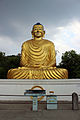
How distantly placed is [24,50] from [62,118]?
5.13m

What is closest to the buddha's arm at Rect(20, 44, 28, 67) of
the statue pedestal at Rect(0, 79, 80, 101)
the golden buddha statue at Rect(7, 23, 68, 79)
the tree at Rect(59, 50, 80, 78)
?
the golden buddha statue at Rect(7, 23, 68, 79)

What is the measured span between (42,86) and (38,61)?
1856 mm

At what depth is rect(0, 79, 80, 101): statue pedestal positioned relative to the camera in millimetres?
Result: 5809

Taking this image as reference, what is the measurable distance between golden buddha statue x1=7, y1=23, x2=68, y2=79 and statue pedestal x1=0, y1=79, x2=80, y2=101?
441 mm

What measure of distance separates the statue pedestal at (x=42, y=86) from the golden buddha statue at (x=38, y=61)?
0.44m

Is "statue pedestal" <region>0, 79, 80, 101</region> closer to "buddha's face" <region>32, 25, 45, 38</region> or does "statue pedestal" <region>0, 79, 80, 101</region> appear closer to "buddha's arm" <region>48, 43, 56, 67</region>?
"buddha's arm" <region>48, 43, 56, 67</region>

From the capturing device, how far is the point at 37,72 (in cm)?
625

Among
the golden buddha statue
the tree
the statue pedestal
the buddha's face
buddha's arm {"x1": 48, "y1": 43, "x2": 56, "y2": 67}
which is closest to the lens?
the statue pedestal

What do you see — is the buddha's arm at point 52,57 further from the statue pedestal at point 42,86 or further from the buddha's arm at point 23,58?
the statue pedestal at point 42,86

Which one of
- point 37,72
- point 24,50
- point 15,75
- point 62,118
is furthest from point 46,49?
point 62,118

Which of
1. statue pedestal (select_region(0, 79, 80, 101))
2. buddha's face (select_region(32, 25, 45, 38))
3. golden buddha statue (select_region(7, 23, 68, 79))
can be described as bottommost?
statue pedestal (select_region(0, 79, 80, 101))

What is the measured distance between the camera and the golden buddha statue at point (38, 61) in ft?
20.5

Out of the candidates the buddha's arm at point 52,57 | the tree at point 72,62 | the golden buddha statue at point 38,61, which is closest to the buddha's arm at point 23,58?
the golden buddha statue at point 38,61

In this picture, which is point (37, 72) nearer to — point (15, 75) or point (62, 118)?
point (15, 75)
